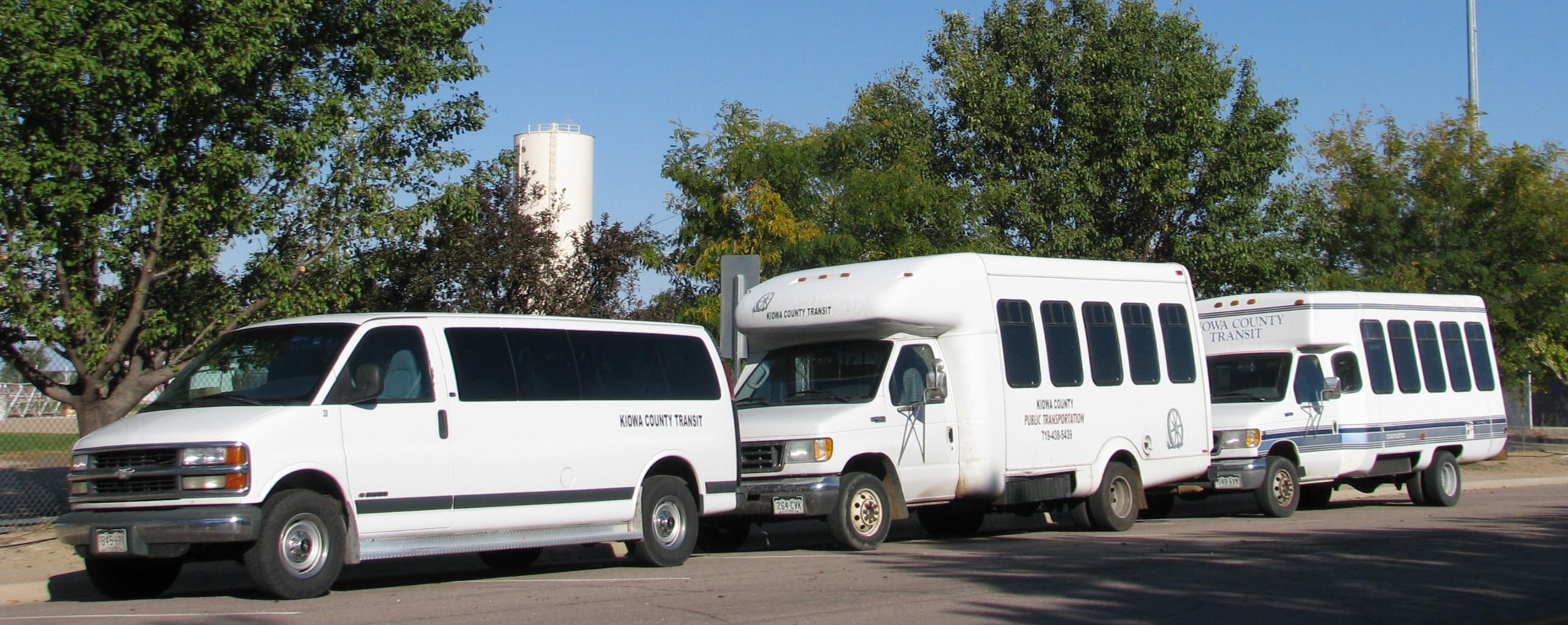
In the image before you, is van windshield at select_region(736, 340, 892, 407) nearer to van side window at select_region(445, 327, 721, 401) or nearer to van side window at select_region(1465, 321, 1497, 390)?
van side window at select_region(445, 327, 721, 401)

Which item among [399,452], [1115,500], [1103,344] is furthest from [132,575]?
[1115,500]

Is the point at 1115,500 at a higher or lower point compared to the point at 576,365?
lower

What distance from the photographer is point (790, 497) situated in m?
12.4

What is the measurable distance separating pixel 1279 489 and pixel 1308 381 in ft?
4.75

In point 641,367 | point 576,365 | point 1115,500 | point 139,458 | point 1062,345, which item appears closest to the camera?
point 139,458

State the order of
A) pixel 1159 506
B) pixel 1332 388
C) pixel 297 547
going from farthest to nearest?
1. pixel 1159 506
2. pixel 1332 388
3. pixel 297 547

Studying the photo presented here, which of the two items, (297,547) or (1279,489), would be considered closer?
(297,547)

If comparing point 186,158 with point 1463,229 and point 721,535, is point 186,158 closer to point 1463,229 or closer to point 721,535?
point 721,535

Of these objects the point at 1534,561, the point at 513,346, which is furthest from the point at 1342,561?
the point at 513,346

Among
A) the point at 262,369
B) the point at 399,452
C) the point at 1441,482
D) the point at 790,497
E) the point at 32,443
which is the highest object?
the point at 32,443

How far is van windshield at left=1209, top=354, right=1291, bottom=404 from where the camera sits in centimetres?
1736

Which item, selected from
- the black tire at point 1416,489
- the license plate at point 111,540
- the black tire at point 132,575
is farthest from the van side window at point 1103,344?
the license plate at point 111,540

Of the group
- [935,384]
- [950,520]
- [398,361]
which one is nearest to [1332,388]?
[950,520]

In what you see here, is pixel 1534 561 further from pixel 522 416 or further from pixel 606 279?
pixel 606 279
